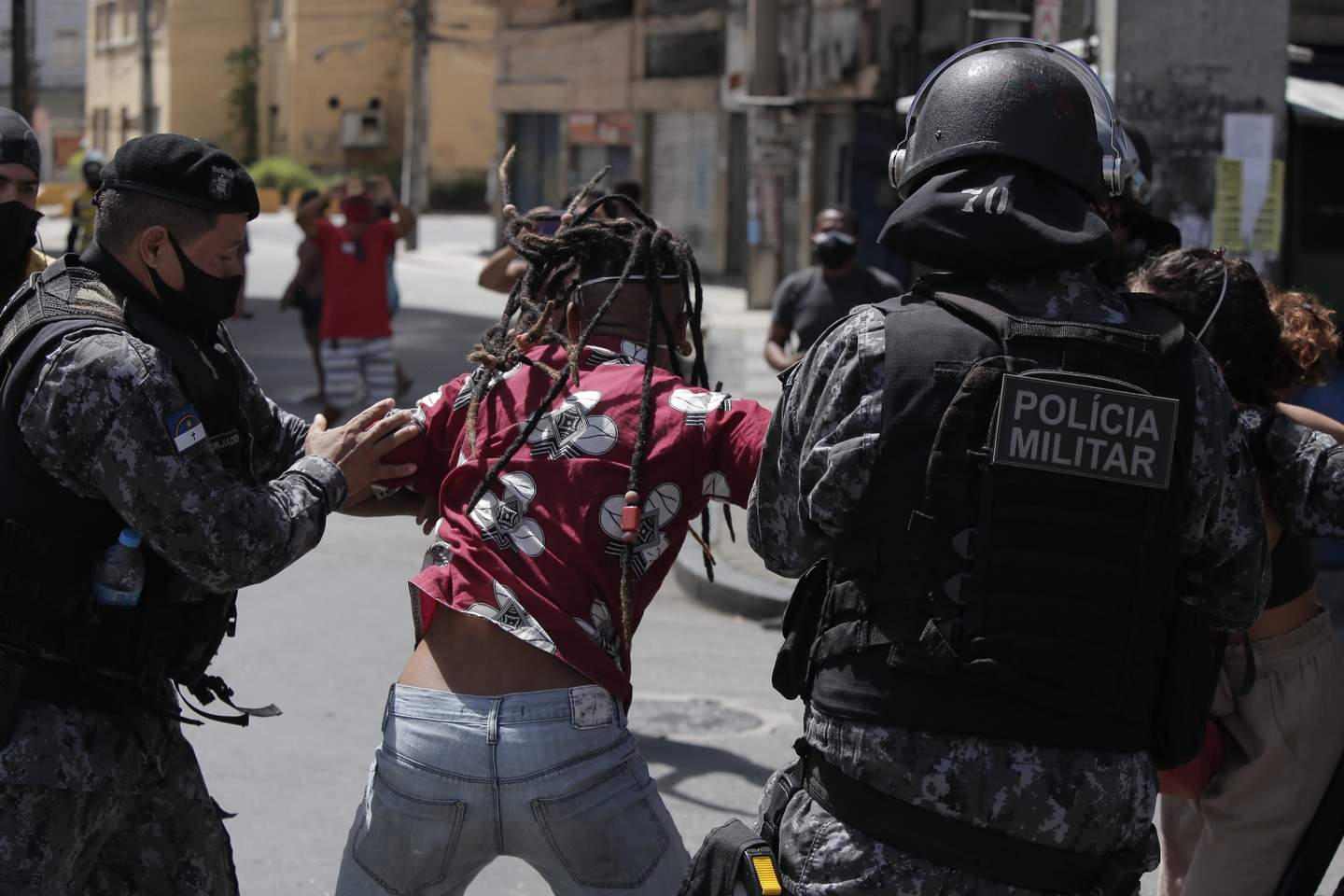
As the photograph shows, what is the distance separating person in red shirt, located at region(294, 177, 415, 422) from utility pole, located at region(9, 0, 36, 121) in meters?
8.26

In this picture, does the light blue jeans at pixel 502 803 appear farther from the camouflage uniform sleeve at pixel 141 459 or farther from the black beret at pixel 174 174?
the black beret at pixel 174 174

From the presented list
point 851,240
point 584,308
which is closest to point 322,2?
point 851,240

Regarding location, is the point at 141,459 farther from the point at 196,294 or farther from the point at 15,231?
the point at 15,231

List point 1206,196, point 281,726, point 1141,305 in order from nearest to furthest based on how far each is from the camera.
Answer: point 1141,305, point 281,726, point 1206,196

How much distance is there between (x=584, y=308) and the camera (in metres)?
3.00

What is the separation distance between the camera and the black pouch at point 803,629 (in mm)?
2344

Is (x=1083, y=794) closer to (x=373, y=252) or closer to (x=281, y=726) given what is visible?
(x=281, y=726)

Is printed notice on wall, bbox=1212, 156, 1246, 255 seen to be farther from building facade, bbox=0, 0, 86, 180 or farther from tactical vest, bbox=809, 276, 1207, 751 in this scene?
building facade, bbox=0, 0, 86, 180

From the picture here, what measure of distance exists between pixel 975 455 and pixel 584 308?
1115mm

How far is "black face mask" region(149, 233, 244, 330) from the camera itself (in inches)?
109

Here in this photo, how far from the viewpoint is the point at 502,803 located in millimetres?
2508

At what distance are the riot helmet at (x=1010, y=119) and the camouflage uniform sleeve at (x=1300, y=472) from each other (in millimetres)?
827

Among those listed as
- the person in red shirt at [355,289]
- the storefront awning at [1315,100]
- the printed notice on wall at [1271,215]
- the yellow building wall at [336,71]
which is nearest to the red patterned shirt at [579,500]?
the printed notice on wall at [1271,215]

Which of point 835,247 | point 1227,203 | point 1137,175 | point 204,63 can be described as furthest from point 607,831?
point 204,63
